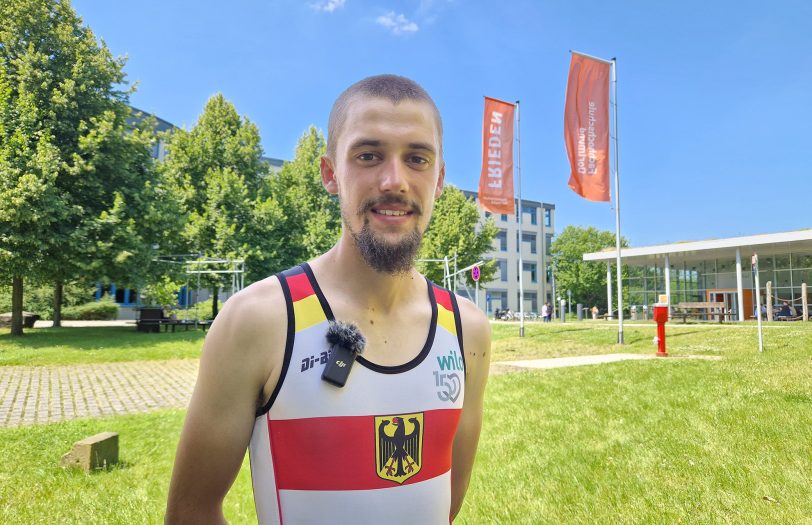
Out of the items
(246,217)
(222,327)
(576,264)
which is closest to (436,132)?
(222,327)

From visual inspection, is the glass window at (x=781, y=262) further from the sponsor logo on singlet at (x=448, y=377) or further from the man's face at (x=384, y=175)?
the man's face at (x=384, y=175)

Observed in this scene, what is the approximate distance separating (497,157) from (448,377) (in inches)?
753

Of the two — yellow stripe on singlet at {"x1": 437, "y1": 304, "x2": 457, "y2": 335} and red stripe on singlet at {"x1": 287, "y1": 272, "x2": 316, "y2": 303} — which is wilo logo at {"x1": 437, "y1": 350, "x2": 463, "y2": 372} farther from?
red stripe on singlet at {"x1": 287, "y1": 272, "x2": 316, "y2": 303}

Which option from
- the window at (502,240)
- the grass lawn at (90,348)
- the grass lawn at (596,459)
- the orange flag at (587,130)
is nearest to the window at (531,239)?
the window at (502,240)

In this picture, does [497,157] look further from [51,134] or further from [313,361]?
[313,361]

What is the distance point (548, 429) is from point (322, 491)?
546 centimetres

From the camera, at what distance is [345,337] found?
1.46 metres

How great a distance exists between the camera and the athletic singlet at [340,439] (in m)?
1.40

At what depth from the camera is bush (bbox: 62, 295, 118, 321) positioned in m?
37.0

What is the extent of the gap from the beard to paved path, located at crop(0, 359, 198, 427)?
845 centimetres

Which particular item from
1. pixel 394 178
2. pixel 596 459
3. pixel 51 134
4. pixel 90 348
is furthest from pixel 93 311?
pixel 394 178

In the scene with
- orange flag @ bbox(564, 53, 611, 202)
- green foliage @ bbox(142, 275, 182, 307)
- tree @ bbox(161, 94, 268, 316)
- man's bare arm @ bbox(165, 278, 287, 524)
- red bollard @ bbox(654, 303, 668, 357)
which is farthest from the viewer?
green foliage @ bbox(142, 275, 182, 307)

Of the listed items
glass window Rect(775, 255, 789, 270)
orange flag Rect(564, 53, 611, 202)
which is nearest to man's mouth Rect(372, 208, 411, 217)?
orange flag Rect(564, 53, 611, 202)

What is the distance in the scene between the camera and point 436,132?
1.71 metres
